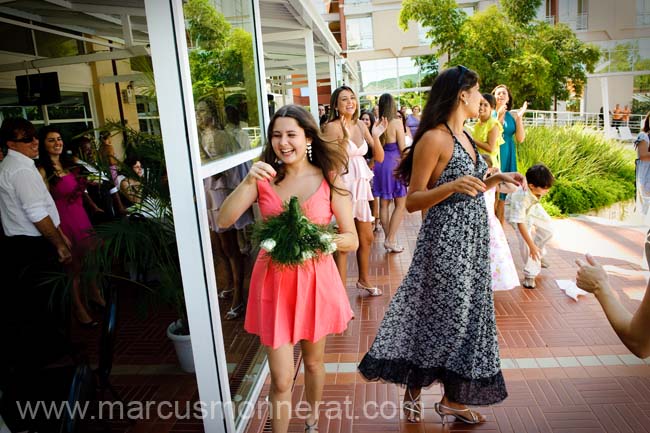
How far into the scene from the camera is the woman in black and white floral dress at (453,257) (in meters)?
2.55

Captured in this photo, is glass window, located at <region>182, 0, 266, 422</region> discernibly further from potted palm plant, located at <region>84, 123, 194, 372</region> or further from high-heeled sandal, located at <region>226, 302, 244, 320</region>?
potted palm plant, located at <region>84, 123, 194, 372</region>

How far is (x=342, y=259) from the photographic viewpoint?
439 cm

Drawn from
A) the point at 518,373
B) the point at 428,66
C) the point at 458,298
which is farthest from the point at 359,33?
the point at 458,298

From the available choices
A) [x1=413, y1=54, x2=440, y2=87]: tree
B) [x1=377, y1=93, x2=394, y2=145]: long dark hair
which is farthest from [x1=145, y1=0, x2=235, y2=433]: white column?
[x1=413, y1=54, x2=440, y2=87]: tree

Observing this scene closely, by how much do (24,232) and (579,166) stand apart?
30.6 feet

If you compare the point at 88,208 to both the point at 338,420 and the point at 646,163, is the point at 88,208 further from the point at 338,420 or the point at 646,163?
the point at 646,163

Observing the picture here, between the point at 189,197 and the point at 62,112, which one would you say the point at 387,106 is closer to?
the point at 189,197

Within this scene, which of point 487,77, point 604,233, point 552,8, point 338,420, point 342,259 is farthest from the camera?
point 552,8

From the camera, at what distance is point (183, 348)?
3.64 meters

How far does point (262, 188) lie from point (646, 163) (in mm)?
5921

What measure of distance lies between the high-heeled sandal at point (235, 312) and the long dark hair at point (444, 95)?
1937 millimetres

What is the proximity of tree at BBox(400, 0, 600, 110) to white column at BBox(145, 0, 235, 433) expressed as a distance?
50.9 ft

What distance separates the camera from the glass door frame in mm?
2127

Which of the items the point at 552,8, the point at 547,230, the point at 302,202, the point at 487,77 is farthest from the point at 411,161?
the point at 552,8
